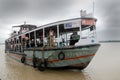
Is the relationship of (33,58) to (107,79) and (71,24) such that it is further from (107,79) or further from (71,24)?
(107,79)

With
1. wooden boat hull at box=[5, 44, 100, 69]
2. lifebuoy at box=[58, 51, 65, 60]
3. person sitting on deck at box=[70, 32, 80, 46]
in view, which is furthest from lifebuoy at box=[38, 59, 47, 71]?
person sitting on deck at box=[70, 32, 80, 46]

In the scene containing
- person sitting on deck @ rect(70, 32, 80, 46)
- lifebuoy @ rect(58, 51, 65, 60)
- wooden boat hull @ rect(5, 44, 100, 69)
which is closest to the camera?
wooden boat hull @ rect(5, 44, 100, 69)

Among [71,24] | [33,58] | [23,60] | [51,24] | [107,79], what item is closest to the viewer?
[107,79]

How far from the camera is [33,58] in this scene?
10.2 metres

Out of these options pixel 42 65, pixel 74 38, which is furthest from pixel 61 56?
pixel 42 65

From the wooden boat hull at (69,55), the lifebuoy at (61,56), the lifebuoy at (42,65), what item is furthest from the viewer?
the lifebuoy at (42,65)

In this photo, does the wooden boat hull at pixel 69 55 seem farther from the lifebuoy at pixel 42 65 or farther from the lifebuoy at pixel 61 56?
the lifebuoy at pixel 42 65

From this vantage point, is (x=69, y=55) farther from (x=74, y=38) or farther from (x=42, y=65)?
(x=42, y=65)

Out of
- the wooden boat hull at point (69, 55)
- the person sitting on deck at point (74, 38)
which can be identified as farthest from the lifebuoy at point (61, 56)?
the person sitting on deck at point (74, 38)

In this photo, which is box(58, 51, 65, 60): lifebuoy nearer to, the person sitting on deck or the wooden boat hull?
the wooden boat hull

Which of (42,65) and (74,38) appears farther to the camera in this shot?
(42,65)

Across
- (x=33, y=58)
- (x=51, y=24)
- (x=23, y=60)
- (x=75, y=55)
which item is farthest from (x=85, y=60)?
(x=23, y=60)

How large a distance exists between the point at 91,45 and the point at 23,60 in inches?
250

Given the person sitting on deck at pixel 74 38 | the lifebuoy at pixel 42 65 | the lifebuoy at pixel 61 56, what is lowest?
the lifebuoy at pixel 42 65
